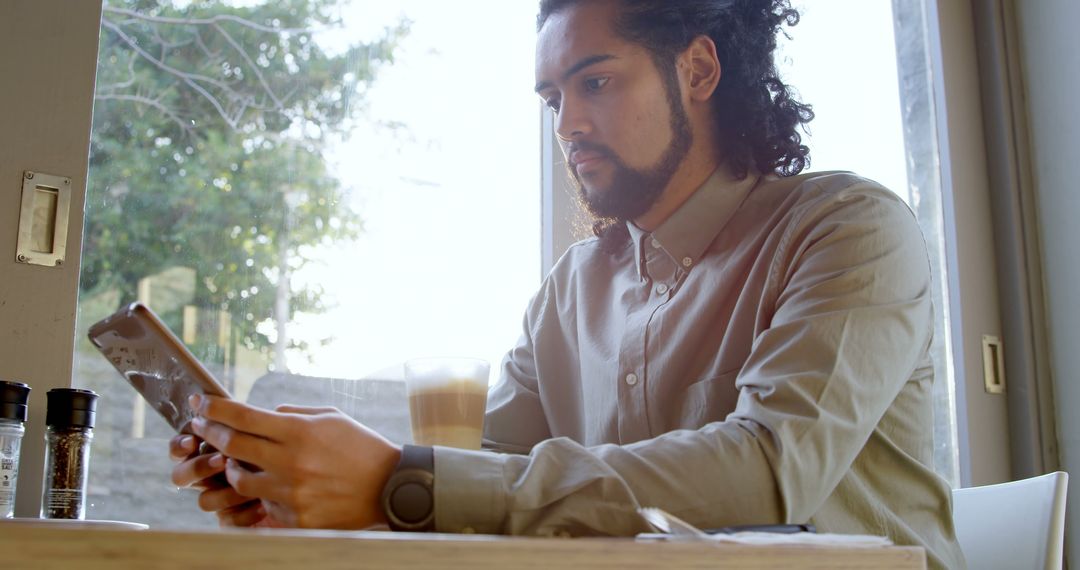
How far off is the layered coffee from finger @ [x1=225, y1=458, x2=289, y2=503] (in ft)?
0.87

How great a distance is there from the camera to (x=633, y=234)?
1.55m

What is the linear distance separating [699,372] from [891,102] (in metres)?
1.25

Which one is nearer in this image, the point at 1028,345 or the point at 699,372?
the point at 699,372

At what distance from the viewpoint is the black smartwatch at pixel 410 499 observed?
0.80 metres

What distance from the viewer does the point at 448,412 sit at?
3.54 ft

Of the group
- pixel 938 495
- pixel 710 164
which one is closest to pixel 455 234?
pixel 710 164

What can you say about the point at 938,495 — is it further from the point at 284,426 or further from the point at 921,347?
the point at 284,426

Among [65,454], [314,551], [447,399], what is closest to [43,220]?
[65,454]

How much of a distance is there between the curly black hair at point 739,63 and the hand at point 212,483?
85 centimetres

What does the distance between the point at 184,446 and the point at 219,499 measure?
3.4 inches

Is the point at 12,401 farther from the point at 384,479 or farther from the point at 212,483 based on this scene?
the point at 384,479

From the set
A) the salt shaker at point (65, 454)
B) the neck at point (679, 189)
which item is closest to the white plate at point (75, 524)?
the salt shaker at point (65, 454)

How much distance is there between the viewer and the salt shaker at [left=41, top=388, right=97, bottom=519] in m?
1.15

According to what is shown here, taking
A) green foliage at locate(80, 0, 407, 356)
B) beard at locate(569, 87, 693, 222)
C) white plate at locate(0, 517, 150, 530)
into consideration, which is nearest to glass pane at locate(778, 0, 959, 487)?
beard at locate(569, 87, 693, 222)
